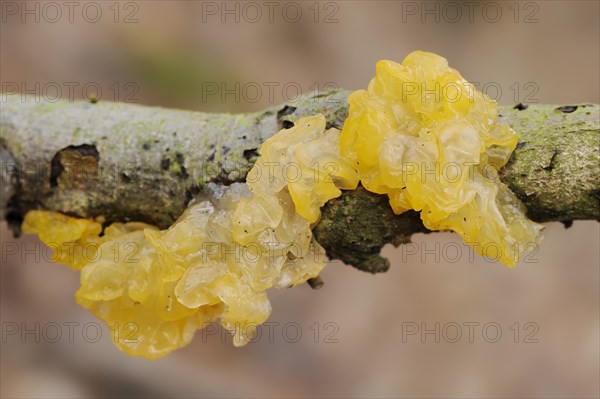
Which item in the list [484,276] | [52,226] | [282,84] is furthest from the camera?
[282,84]

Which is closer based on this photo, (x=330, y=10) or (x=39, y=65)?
(x=39, y=65)

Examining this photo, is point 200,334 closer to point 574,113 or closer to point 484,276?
point 484,276

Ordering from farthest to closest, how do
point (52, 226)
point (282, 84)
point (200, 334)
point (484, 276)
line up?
point (282, 84)
point (484, 276)
point (200, 334)
point (52, 226)

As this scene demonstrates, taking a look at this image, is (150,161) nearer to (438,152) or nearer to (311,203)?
(311,203)

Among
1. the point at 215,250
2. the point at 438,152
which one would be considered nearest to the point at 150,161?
the point at 215,250

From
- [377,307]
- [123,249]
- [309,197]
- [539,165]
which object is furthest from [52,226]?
[377,307]

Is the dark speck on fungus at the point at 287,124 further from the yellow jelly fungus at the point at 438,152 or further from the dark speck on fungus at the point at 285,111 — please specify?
the yellow jelly fungus at the point at 438,152
